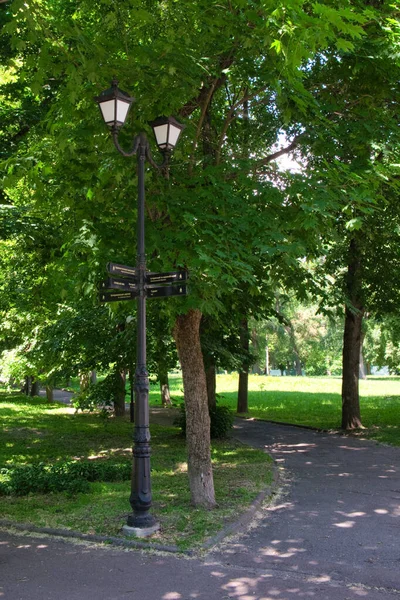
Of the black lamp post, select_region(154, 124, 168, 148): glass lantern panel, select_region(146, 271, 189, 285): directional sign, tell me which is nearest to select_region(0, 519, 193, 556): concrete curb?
the black lamp post

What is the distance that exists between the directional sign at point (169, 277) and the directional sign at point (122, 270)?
0.21 m

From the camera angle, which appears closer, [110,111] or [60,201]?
[110,111]

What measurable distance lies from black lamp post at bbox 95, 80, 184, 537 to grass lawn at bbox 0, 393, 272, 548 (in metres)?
0.34

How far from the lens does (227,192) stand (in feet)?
25.9

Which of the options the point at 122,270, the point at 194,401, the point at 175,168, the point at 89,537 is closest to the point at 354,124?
→ the point at 175,168

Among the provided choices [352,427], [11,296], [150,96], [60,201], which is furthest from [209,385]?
[150,96]

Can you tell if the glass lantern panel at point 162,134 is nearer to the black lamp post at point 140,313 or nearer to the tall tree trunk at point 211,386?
the black lamp post at point 140,313

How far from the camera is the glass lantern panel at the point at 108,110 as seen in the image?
6.73 meters

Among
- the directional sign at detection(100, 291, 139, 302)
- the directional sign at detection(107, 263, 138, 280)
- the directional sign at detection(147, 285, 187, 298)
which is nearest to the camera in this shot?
the directional sign at detection(107, 263, 138, 280)

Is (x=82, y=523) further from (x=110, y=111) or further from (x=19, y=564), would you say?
(x=110, y=111)

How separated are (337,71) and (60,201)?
5.01m

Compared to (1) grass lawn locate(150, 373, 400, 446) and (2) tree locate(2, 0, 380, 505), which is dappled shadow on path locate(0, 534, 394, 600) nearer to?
(2) tree locate(2, 0, 380, 505)

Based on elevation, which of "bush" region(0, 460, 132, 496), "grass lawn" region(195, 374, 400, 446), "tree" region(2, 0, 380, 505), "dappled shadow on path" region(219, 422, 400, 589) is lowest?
"grass lawn" region(195, 374, 400, 446)

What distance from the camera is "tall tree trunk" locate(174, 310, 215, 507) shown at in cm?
838
